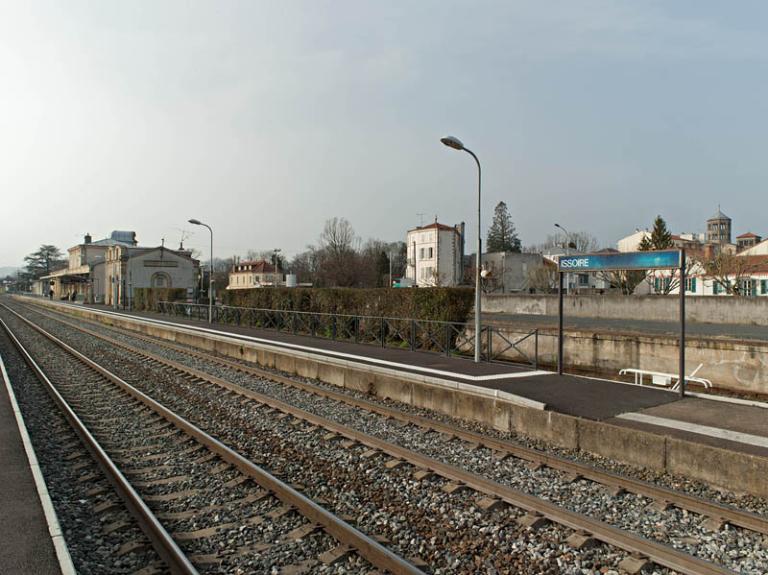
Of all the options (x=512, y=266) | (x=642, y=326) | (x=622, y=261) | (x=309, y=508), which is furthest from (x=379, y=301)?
(x=512, y=266)

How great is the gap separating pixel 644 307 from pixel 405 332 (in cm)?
1267

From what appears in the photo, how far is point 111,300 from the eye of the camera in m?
71.0

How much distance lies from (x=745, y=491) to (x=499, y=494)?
108 inches

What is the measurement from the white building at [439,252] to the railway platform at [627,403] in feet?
210

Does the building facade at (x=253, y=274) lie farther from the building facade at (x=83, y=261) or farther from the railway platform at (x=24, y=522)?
the railway platform at (x=24, y=522)

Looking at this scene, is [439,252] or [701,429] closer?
[701,429]

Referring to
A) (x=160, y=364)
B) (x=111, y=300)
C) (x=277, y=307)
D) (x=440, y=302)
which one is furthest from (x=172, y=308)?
(x=111, y=300)

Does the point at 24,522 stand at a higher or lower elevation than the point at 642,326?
lower

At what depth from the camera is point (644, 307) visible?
2562cm

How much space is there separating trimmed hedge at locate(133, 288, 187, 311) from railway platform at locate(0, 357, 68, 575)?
40.0 meters

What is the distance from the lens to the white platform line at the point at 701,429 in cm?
695

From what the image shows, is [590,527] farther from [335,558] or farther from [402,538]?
[335,558]

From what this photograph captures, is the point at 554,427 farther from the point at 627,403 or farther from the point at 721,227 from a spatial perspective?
the point at 721,227

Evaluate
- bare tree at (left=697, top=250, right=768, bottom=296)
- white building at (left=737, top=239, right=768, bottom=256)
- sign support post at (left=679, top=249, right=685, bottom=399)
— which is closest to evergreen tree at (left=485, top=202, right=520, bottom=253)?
white building at (left=737, top=239, right=768, bottom=256)
